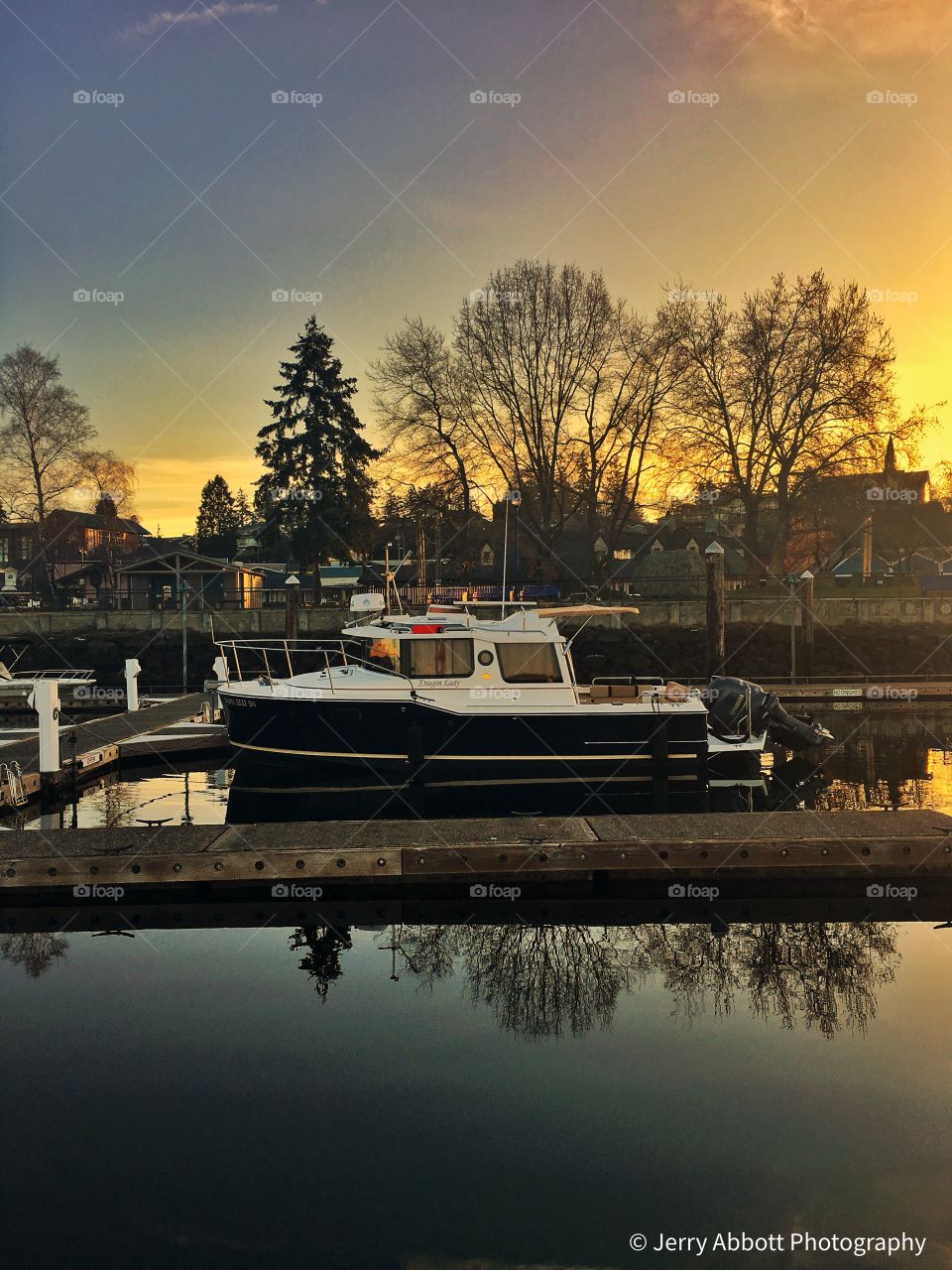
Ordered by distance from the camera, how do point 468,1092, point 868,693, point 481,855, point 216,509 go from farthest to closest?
point 216,509 → point 868,693 → point 481,855 → point 468,1092

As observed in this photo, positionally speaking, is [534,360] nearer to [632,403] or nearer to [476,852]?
[632,403]

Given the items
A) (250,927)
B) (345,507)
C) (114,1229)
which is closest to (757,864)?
(250,927)

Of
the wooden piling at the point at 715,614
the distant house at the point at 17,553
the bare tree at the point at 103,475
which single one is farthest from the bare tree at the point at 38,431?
the wooden piling at the point at 715,614

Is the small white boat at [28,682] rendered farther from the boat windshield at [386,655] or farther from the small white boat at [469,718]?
the boat windshield at [386,655]

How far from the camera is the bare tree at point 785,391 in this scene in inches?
1710

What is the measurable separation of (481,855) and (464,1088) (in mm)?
3708

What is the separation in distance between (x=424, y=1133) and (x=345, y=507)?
44397 millimetres

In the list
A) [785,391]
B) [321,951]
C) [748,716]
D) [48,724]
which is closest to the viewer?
[321,951]

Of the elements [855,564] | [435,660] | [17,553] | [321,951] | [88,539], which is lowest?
[321,951]

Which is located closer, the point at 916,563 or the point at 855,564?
the point at 916,563

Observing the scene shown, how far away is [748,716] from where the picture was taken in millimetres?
A: 18547

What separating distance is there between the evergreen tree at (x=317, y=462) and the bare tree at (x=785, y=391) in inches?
649

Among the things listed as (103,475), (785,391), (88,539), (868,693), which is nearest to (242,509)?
(88,539)

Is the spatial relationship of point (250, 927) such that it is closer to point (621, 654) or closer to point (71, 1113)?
point (71, 1113)
